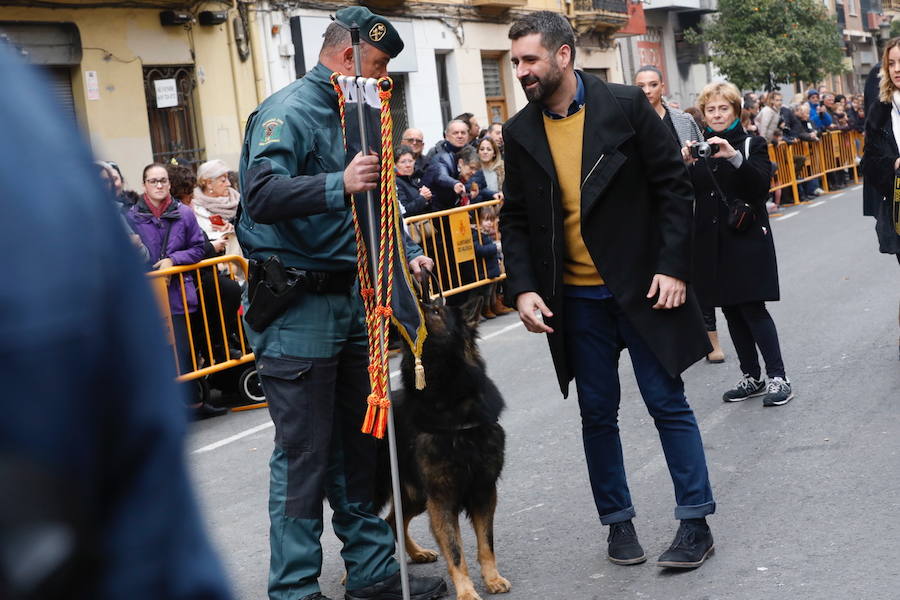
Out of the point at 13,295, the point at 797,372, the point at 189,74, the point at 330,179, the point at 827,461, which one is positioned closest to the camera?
the point at 13,295

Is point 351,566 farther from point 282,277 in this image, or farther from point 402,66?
point 402,66

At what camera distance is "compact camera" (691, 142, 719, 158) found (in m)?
6.81

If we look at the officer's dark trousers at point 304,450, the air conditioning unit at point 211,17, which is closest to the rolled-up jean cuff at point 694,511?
the officer's dark trousers at point 304,450

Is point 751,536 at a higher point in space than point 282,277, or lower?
lower

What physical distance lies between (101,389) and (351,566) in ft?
12.7

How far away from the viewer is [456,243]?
12.5 m

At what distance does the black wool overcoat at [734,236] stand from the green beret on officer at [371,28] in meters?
3.35

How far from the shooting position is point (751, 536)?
4.86m

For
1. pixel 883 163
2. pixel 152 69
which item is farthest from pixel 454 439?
pixel 152 69

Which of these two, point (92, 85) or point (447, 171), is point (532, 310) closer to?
point (447, 171)

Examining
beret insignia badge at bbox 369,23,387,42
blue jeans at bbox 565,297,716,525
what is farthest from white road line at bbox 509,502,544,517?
beret insignia badge at bbox 369,23,387,42

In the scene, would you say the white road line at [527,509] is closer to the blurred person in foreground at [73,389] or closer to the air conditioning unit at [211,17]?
the blurred person in foreground at [73,389]

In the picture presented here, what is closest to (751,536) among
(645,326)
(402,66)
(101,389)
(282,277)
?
(645,326)

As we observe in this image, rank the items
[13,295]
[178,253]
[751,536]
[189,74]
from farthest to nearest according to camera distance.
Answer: [189,74] → [178,253] → [751,536] → [13,295]
